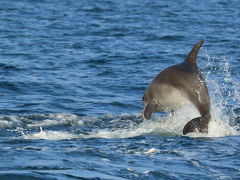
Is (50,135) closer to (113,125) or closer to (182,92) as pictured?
(113,125)

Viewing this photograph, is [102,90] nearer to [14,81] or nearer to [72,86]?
[72,86]

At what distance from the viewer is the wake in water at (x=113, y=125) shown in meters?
15.7

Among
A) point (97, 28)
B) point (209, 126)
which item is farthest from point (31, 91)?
point (97, 28)

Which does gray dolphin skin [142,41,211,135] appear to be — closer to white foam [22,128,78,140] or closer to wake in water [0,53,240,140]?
wake in water [0,53,240,140]

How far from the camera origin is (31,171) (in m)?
11.8

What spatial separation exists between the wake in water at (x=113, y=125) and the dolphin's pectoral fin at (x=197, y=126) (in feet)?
0.37

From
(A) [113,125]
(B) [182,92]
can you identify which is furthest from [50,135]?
(B) [182,92]

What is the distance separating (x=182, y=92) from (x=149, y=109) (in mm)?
775

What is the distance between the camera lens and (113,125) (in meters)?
17.1

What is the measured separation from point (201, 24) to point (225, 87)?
15.7m

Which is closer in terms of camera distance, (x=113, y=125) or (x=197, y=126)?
(x=197, y=126)

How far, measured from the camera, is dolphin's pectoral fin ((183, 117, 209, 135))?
15234 mm

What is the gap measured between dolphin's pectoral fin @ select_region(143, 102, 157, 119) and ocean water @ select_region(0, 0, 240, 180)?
338 mm

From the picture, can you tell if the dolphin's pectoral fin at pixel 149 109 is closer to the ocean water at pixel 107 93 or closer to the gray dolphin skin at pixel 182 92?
the gray dolphin skin at pixel 182 92
